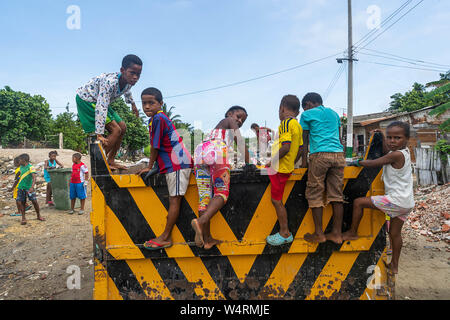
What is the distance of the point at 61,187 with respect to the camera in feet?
23.0

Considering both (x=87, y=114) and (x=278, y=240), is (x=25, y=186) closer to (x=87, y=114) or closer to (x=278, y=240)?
(x=87, y=114)

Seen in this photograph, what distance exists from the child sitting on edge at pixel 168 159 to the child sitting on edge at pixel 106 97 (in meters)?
0.57

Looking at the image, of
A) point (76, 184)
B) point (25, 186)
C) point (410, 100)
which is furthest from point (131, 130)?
point (410, 100)

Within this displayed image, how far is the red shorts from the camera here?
1798 mm

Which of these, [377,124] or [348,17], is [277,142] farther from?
[377,124]

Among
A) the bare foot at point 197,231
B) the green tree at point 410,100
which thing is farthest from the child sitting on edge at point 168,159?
the green tree at point 410,100

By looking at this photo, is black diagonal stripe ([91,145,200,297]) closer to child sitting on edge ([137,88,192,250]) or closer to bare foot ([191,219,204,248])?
child sitting on edge ([137,88,192,250])

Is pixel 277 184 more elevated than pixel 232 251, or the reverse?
pixel 277 184

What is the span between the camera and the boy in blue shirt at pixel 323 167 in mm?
1797

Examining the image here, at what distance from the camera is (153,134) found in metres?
1.95

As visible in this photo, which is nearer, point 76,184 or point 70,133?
point 76,184

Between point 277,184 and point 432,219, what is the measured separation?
512cm
